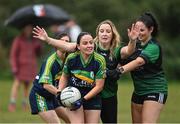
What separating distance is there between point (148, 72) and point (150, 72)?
0.03m

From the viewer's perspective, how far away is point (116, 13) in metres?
32.1

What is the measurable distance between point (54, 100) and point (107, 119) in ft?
2.99

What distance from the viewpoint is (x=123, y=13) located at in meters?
Result: 32.1

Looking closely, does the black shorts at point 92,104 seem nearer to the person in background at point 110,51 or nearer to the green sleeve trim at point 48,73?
the person in background at point 110,51

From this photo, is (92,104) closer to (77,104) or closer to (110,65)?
(77,104)

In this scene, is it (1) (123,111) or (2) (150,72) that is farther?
(1) (123,111)

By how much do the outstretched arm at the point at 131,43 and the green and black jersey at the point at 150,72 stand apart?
134 millimetres

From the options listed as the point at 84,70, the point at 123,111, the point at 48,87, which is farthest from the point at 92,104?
the point at 123,111

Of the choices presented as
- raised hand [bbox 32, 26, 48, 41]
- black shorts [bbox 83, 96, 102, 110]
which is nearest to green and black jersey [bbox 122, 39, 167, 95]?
black shorts [bbox 83, 96, 102, 110]

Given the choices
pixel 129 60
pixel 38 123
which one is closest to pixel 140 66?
pixel 129 60

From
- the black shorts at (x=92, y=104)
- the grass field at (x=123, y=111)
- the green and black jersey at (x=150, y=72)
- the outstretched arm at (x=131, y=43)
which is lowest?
the grass field at (x=123, y=111)

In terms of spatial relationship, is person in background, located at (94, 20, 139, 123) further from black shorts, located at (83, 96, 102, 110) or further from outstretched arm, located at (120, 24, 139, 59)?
black shorts, located at (83, 96, 102, 110)

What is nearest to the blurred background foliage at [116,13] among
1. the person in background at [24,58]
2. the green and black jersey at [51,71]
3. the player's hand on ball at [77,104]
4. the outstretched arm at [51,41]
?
the person in background at [24,58]

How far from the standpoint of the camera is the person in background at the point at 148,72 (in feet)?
32.4
